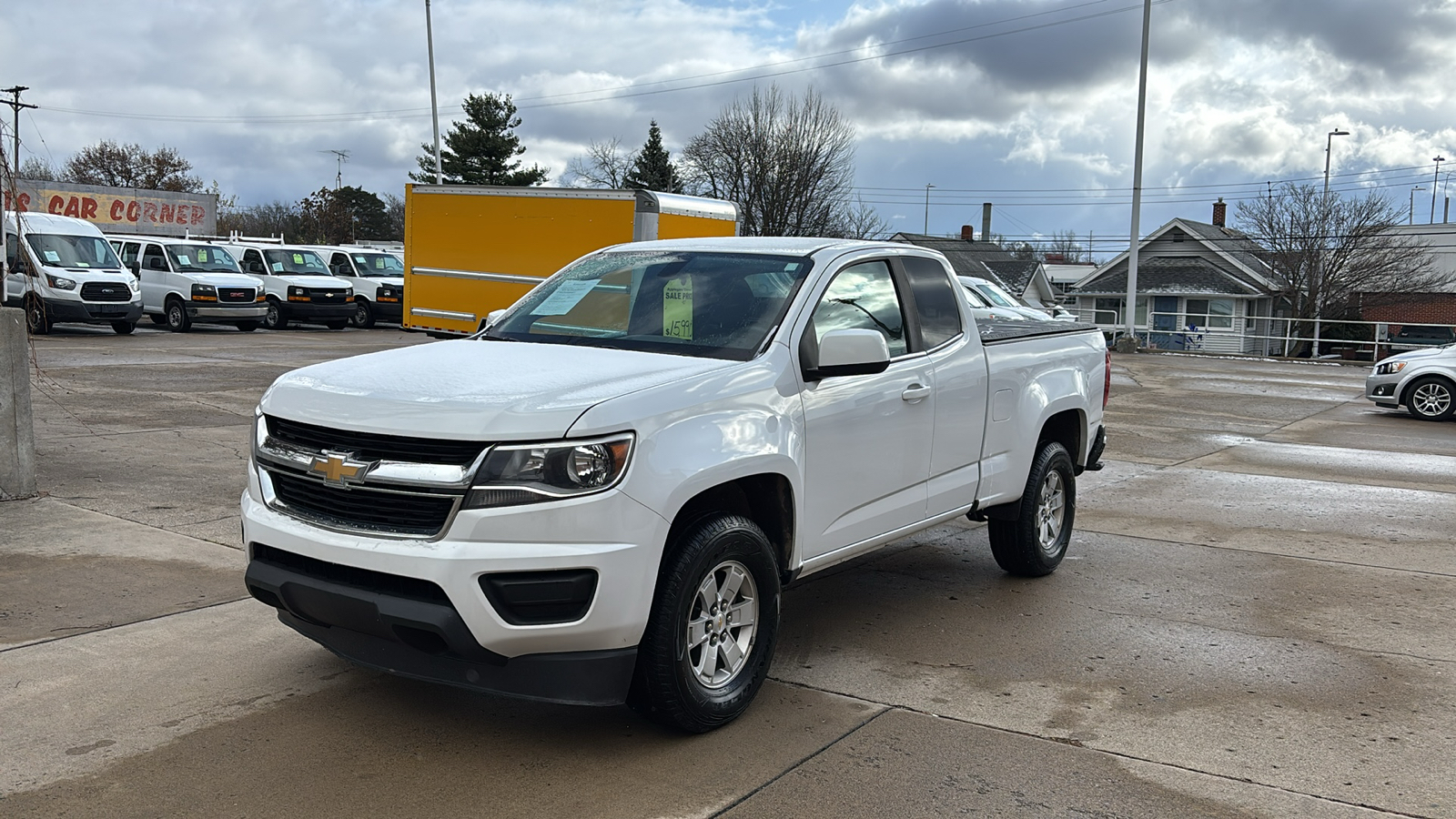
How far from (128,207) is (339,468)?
1766 inches

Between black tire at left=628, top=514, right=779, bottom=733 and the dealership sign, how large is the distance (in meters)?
41.0

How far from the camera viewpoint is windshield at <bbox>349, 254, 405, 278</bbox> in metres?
31.2

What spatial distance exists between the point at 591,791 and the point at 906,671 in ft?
5.92

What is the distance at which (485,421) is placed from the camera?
3.83 meters

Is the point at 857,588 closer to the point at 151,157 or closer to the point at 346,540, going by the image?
the point at 346,540

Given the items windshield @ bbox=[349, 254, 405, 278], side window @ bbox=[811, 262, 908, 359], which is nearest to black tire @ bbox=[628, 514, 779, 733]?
side window @ bbox=[811, 262, 908, 359]

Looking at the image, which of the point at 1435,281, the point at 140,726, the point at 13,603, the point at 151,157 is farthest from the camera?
the point at 151,157

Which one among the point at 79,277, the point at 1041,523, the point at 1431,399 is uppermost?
the point at 79,277

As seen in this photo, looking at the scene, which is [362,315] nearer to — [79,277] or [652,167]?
[79,277]

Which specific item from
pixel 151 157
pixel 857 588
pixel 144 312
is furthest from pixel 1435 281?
pixel 151 157

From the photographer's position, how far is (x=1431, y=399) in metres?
16.9

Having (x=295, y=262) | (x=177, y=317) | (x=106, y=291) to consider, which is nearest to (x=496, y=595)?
(x=106, y=291)

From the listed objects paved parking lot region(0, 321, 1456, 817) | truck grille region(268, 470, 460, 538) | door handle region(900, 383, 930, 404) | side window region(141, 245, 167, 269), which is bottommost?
paved parking lot region(0, 321, 1456, 817)

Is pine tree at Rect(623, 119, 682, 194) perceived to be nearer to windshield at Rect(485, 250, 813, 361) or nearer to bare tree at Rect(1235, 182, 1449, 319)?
bare tree at Rect(1235, 182, 1449, 319)
